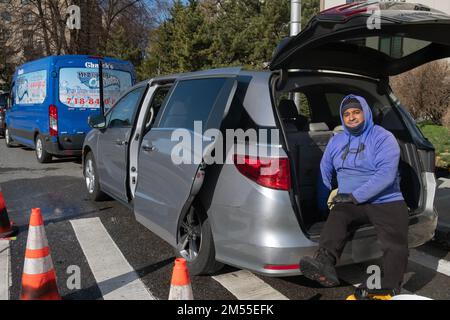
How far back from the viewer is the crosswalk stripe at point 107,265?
365 centimetres

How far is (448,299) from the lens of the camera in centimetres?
359

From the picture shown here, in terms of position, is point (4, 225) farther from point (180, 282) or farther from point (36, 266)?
point (180, 282)

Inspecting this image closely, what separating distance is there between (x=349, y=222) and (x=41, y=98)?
27.3 ft

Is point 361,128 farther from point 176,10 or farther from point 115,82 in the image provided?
point 176,10

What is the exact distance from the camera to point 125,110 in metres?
5.70

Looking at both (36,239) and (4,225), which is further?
(4,225)

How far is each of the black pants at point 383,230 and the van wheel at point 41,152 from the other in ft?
26.8

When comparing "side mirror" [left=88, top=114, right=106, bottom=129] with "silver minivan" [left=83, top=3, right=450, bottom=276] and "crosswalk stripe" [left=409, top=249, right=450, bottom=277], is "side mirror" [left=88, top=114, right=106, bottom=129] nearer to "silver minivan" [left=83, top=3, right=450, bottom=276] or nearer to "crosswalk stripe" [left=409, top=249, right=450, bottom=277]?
"silver minivan" [left=83, top=3, right=450, bottom=276]

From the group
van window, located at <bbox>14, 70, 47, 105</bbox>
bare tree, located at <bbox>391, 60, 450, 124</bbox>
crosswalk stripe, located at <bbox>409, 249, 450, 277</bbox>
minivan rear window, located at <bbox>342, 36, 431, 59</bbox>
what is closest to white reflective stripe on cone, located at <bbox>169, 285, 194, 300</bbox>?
minivan rear window, located at <bbox>342, 36, 431, 59</bbox>

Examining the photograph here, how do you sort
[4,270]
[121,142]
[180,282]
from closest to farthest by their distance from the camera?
1. [180,282]
2. [4,270]
3. [121,142]

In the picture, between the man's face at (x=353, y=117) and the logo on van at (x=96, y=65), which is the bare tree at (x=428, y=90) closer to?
the logo on van at (x=96, y=65)

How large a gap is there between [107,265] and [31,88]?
25.0ft

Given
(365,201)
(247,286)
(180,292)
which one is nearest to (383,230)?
(365,201)

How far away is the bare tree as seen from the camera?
11.6m
